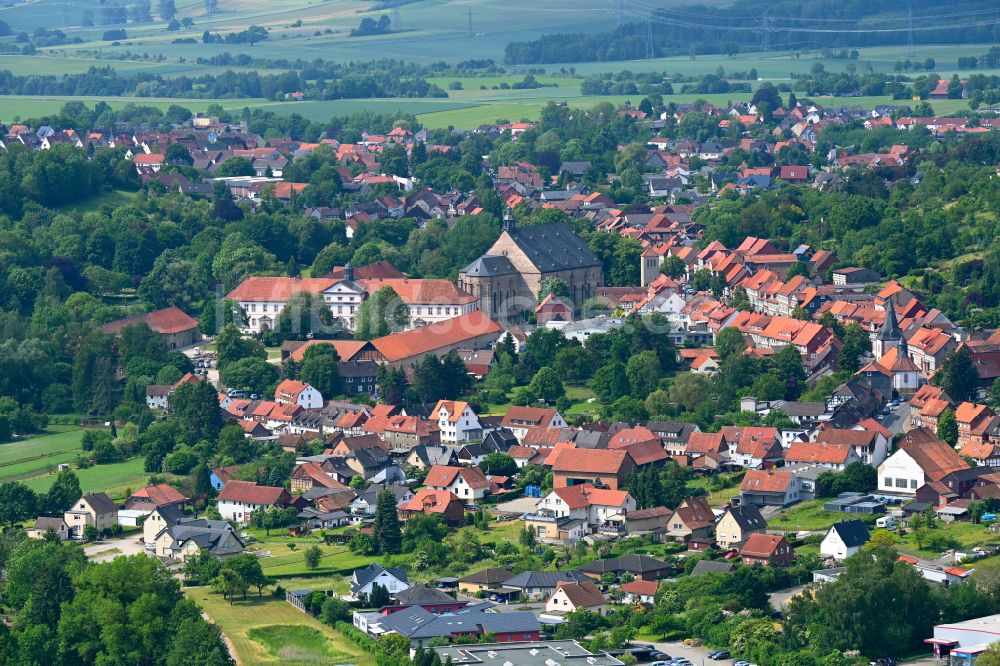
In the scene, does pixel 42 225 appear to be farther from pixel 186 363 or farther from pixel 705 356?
pixel 705 356

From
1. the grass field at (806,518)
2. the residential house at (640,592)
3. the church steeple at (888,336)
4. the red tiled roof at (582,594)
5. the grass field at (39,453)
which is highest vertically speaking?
the church steeple at (888,336)

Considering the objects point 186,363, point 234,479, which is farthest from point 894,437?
point 186,363

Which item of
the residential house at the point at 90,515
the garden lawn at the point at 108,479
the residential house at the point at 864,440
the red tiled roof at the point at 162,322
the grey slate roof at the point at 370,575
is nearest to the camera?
the grey slate roof at the point at 370,575

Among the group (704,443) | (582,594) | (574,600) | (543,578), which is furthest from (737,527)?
(704,443)

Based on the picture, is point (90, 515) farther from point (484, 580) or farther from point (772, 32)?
point (772, 32)

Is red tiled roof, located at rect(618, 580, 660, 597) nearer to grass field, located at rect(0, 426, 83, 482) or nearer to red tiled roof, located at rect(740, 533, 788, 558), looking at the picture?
red tiled roof, located at rect(740, 533, 788, 558)

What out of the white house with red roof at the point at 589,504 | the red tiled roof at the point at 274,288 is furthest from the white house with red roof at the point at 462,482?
the red tiled roof at the point at 274,288

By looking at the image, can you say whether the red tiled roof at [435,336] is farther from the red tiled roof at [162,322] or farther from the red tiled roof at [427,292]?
the red tiled roof at [162,322]
